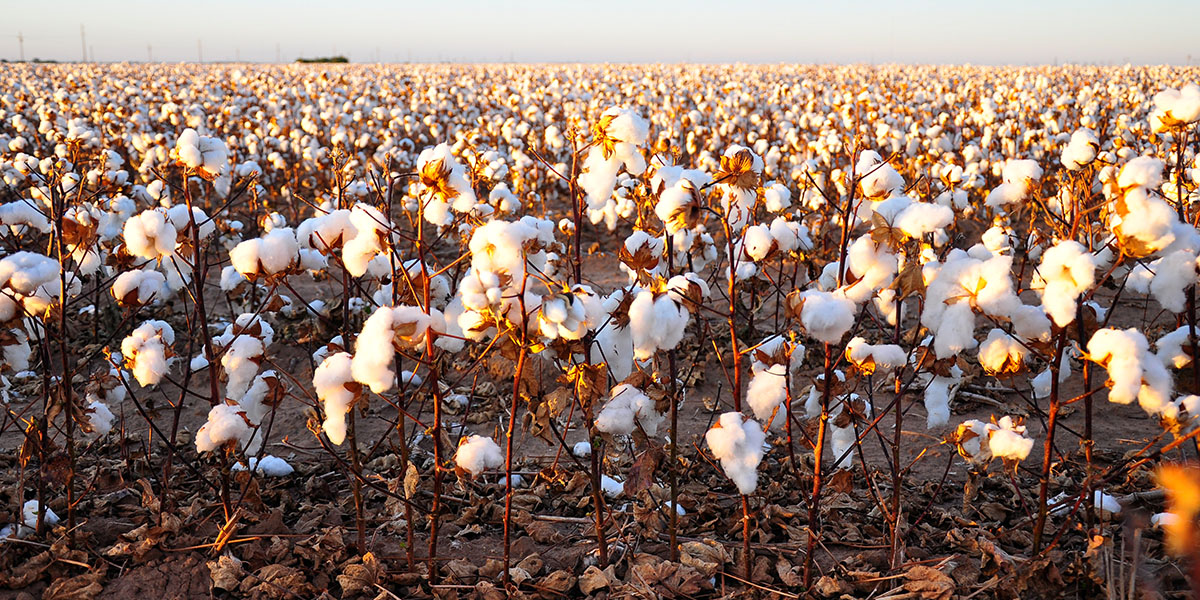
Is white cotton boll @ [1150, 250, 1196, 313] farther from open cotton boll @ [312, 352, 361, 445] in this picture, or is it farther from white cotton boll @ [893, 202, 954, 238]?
open cotton boll @ [312, 352, 361, 445]

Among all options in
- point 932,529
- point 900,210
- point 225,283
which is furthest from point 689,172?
point 225,283

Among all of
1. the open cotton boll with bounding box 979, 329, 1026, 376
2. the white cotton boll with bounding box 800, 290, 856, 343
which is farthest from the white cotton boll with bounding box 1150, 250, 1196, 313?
the white cotton boll with bounding box 800, 290, 856, 343

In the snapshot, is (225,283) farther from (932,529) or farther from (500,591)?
(932,529)

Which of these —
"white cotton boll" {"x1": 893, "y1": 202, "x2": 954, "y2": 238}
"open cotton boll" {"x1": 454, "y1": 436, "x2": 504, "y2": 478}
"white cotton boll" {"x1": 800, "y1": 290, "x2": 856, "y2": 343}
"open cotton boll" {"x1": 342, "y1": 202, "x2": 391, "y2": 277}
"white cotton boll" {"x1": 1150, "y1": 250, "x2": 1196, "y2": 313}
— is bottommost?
"open cotton boll" {"x1": 454, "y1": 436, "x2": 504, "y2": 478}

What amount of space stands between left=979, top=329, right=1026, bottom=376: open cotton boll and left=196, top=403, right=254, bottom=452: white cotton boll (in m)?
2.28

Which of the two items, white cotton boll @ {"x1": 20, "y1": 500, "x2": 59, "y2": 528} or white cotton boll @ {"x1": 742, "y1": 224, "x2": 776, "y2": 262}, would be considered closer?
white cotton boll @ {"x1": 742, "y1": 224, "x2": 776, "y2": 262}

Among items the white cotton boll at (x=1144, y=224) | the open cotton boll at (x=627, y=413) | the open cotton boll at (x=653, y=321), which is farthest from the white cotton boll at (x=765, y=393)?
the white cotton boll at (x=1144, y=224)

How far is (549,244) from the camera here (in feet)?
10.7

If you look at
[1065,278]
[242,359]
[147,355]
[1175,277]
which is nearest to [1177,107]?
[1175,277]

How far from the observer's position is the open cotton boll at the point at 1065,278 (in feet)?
6.49

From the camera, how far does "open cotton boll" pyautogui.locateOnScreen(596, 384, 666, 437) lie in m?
2.46

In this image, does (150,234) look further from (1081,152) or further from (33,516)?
(1081,152)

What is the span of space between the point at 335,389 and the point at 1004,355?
71.6 inches

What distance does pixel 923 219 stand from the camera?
→ 2172mm
